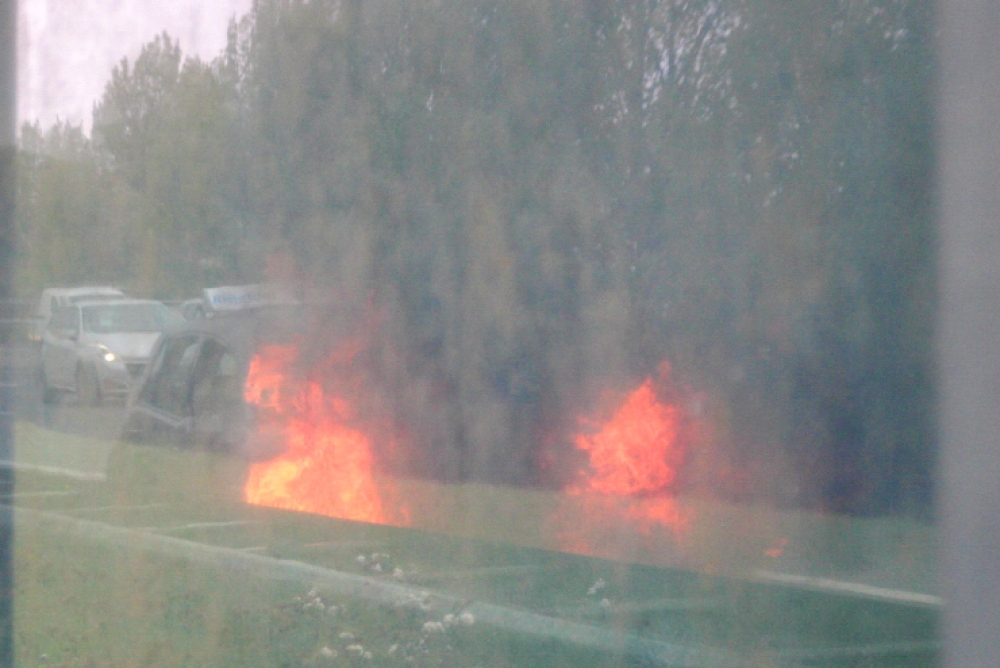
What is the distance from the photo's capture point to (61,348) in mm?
4566

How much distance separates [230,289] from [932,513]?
2.71m

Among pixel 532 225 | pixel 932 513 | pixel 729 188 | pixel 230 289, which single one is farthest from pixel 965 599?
pixel 230 289

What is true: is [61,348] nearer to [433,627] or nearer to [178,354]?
[178,354]

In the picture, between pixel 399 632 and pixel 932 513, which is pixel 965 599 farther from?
pixel 399 632

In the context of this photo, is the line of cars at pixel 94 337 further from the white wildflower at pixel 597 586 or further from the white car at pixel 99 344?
the white wildflower at pixel 597 586

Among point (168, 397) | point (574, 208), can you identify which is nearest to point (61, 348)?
point (168, 397)

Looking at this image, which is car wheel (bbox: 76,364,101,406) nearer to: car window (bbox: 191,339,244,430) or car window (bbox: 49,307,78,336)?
car window (bbox: 49,307,78,336)

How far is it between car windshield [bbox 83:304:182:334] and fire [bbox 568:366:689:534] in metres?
1.79

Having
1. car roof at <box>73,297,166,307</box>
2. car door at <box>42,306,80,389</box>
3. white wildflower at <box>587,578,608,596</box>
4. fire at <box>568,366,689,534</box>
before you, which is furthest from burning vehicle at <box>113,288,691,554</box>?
car door at <box>42,306,80,389</box>

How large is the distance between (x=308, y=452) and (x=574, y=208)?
142cm

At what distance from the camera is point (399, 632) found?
3533 millimetres

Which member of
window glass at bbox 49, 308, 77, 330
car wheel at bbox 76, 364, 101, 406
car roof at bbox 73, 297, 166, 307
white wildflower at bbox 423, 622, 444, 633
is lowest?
white wildflower at bbox 423, 622, 444, 633

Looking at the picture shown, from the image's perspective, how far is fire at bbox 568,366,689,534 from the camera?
Result: 339 cm

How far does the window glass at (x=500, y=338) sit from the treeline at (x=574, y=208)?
0.04 ft
